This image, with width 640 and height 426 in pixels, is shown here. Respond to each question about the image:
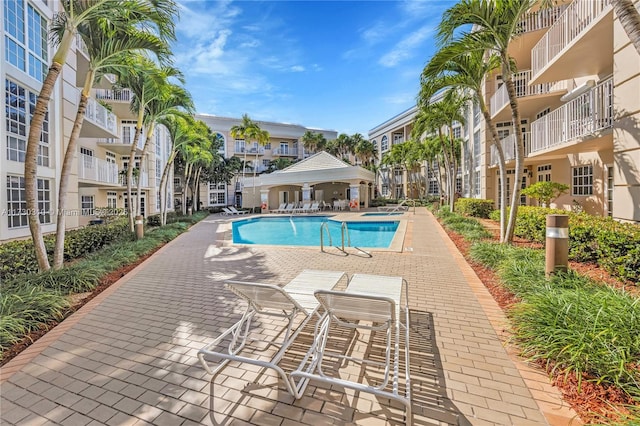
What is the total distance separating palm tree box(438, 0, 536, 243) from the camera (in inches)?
264

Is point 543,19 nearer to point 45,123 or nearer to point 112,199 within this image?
point 45,123

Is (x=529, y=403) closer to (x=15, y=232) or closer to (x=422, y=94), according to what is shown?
(x=422, y=94)

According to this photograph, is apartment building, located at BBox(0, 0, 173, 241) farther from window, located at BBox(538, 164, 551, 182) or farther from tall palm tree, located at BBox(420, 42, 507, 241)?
window, located at BBox(538, 164, 551, 182)

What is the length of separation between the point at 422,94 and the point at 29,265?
11577 mm

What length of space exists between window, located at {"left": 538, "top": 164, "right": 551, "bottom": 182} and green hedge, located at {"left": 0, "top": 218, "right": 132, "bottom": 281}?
19.0 meters

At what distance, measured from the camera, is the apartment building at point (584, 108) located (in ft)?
21.2

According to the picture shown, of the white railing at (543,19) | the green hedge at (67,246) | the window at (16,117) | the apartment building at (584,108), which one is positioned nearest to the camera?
the green hedge at (67,246)

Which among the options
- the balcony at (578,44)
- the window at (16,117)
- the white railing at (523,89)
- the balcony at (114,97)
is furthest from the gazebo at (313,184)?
the window at (16,117)

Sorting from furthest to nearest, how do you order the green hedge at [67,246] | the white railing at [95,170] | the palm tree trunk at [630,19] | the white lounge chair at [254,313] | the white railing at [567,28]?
the white railing at [95,170] < the white railing at [567,28] < the green hedge at [67,246] < the palm tree trunk at [630,19] < the white lounge chair at [254,313]

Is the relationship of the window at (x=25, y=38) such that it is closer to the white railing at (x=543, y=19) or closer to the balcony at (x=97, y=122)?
the balcony at (x=97, y=122)

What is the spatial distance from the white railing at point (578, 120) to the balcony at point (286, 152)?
41.3 meters

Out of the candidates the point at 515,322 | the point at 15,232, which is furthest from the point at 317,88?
the point at 515,322

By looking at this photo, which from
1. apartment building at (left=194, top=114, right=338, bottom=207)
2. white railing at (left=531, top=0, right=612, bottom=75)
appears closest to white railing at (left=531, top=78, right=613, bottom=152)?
white railing at (left=531, top=0, right=612, bottom=75)

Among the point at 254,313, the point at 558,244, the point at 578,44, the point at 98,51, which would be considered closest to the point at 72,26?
the point at 98,51
